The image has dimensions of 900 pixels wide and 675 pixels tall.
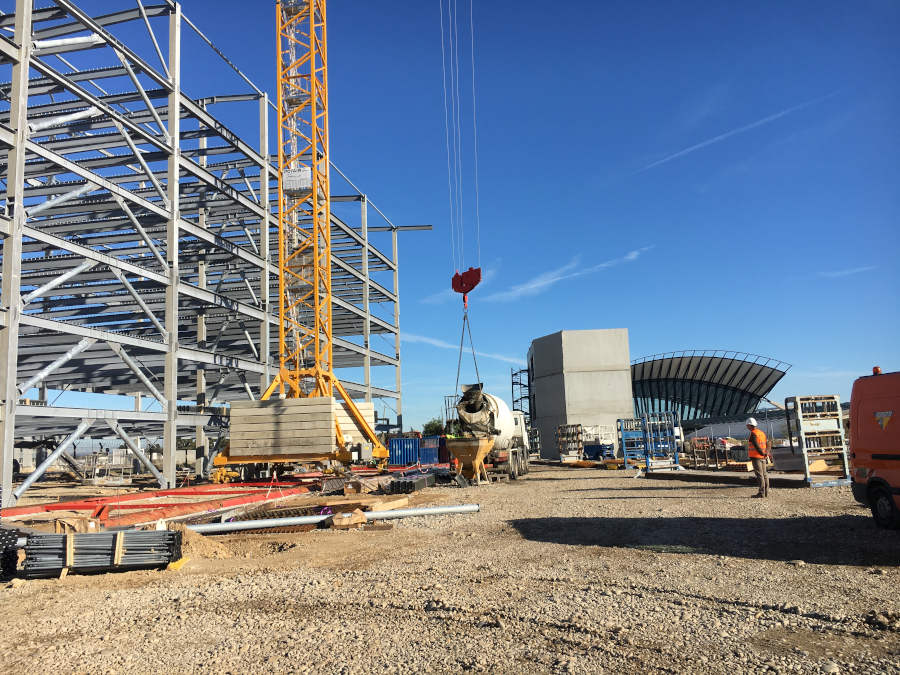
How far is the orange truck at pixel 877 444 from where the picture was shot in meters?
8.52

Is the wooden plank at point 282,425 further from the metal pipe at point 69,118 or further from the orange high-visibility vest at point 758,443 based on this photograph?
the orange high-visibility vest at point 758,443

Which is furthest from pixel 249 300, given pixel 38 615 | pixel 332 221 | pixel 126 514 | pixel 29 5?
pixel 38 615

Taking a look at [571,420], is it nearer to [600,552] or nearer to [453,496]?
[453,496]

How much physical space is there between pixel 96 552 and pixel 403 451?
2745 cm

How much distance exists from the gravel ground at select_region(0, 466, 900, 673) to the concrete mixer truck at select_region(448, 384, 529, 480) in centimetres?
968

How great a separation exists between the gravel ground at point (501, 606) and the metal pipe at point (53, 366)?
978 cm

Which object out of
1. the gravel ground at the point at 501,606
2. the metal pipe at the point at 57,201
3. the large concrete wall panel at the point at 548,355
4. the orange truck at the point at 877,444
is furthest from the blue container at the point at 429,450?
the orange truck at the point at 877,444

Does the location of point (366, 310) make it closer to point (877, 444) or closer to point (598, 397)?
point (598, 397)

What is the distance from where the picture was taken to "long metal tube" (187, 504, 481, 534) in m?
10.6

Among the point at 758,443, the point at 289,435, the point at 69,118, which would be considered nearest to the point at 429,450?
the point at 289,435

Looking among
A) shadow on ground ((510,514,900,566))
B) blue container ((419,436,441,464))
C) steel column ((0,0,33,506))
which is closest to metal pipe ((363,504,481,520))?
shadow on ground ((510,514,900,566))

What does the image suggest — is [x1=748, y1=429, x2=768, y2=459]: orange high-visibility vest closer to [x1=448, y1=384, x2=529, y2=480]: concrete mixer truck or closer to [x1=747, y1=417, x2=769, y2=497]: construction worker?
[x1=747, y1=417, x2=769, y2=497]: construction worker

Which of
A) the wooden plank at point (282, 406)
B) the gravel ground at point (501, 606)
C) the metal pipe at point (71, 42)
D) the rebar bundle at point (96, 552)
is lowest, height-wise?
the gravel ground at point (501, 606)

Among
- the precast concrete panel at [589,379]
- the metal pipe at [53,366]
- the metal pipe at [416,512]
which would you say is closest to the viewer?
the metal pipe at [416,512]
